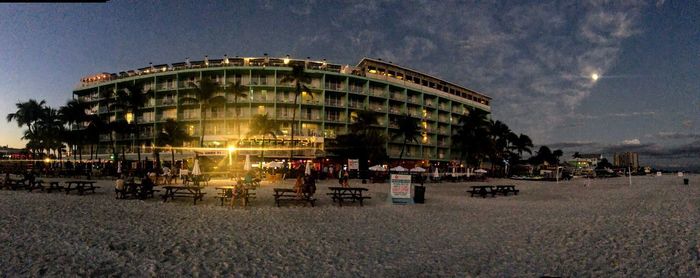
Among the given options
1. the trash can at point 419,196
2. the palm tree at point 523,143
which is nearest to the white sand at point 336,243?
the trash can at point 419,196

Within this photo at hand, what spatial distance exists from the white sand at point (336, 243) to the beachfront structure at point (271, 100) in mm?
37805

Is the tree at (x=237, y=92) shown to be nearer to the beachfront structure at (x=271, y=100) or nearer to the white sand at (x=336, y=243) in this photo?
the beachfront structure at (x=271, y=100)

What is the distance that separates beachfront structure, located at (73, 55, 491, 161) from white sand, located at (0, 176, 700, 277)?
3781 centimetres

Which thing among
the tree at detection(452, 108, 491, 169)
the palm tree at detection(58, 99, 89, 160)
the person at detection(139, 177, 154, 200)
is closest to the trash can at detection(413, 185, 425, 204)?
the person at detection(139, 177, 154, 200)

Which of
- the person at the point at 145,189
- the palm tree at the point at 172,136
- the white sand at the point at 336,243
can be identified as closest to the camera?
the white sand at the point at 336,243

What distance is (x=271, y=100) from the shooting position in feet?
183

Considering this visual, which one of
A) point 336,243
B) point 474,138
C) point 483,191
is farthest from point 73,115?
point 474,138

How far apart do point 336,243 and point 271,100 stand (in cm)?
4850

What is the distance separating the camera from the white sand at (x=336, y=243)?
278 inches

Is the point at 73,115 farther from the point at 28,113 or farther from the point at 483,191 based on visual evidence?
the point at 483,191

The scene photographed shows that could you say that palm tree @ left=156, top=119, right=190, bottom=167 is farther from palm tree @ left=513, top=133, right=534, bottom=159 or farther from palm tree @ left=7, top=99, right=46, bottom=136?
palm tree @ left=513, top=133, right=534, bottom=159

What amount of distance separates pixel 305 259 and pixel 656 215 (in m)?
15.6

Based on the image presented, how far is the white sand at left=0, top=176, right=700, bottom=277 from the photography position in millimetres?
7050

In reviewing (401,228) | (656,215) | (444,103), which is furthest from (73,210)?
(444,103)
